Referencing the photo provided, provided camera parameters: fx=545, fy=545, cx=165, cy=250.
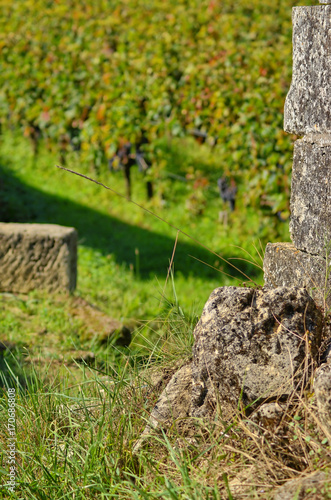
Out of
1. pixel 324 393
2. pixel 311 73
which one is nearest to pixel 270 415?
pixel 324 393

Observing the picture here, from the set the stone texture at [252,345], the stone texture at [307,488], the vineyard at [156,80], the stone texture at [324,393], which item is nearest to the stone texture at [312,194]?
the stone texture at [252,345]

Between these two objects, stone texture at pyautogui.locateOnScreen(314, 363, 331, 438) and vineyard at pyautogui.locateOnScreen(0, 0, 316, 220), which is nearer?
stone texture at pyautogui.locateOnScreen(314, 363, 331, 438)

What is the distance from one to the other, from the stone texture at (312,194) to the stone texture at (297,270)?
0.04m

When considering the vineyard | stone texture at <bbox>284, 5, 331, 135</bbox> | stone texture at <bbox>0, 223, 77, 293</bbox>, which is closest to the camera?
stone texture at <bbox>284, 5, 331, 135</bbox>

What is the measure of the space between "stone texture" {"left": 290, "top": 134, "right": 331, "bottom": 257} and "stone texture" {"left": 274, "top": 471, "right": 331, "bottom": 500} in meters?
0.94

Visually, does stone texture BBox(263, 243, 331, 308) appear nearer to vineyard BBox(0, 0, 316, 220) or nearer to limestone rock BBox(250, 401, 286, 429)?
limestone rock BBox(250, 401, 286, 429)

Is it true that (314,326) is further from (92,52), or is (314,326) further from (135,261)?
(92,52)

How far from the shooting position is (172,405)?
7.17 ft

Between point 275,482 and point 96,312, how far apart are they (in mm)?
2842

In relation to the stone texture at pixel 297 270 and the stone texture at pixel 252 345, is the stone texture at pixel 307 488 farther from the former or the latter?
the stone texture at pixel 297 270

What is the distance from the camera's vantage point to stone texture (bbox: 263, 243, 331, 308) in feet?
7.41

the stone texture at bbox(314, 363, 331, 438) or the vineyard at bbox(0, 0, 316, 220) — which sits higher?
the vineyard at bbox(0, 0, 316, 220)

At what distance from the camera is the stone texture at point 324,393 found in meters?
1.79

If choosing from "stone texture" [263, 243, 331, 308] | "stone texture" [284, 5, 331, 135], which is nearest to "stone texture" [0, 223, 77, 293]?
"stone texture" [263, 243, 331, 308]
